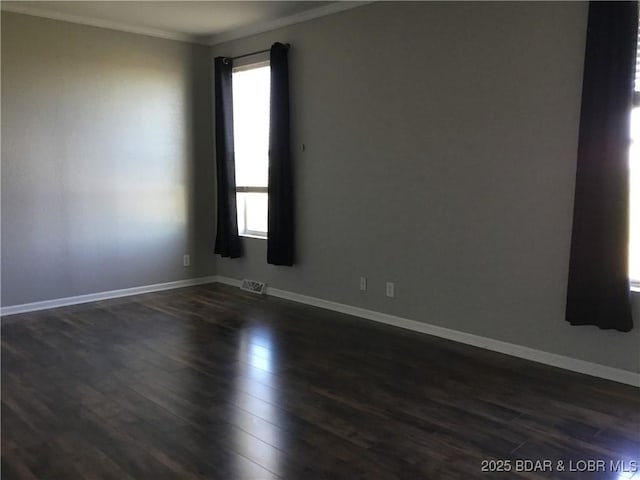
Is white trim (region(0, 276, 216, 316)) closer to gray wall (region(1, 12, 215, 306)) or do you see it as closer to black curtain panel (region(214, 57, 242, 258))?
gray wall (region(1, 12, 215, 306))

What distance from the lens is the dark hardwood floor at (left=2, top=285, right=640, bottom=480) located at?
235cm

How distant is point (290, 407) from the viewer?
2.89m

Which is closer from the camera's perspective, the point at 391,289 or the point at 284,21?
the point at 391,289

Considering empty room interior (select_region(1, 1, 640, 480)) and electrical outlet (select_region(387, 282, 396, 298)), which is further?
electrical outlet (select_region(387, 282, 396, 298))

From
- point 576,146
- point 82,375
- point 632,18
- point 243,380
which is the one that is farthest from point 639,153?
point 82,375

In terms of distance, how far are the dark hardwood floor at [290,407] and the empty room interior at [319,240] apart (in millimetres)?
18

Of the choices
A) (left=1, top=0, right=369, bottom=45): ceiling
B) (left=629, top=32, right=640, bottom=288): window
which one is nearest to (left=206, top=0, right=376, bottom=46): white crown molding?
(left=1, top=0, right=369, bottom=45): ceiling

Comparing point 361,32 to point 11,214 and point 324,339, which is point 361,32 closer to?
point 324,339

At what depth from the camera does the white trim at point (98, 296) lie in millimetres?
4836

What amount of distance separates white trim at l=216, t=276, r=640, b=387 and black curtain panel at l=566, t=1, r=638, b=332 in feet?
1.00

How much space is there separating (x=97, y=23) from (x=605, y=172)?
4.58m

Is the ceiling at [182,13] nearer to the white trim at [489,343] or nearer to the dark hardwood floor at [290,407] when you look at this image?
the white trim at [489,343]

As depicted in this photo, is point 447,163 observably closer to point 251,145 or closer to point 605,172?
point 605,172

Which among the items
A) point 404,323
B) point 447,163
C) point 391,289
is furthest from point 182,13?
point 404,323
